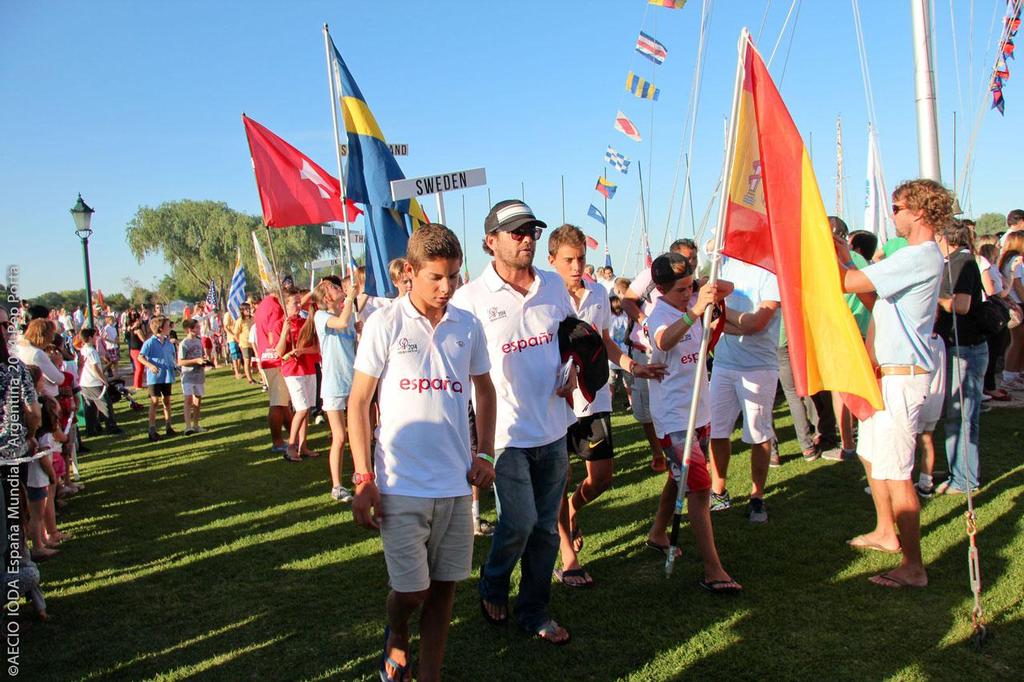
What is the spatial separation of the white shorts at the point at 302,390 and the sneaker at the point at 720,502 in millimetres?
4908

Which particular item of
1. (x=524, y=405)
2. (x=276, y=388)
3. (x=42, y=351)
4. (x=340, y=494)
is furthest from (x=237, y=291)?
(x=524, y=405)

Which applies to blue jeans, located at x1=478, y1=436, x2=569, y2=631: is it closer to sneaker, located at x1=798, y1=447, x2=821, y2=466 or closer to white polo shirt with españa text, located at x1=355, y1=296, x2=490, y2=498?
white polo shirt with españa text, located at x1=355, y1=296, x2=490, y2=498

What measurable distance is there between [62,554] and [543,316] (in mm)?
4787

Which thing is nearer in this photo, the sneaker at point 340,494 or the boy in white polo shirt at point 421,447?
the boy in white polo shirt at point 421,447

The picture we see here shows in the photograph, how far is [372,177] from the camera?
304 inches

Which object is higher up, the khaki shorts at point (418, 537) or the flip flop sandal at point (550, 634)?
the khaki shorts at point (418, 537)

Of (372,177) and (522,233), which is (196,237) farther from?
(522,233)

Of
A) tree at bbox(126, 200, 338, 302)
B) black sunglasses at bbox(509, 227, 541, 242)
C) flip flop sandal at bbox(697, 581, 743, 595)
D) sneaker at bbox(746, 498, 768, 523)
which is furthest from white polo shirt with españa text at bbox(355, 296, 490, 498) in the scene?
tree at bbox(126, 200, 338, 302)

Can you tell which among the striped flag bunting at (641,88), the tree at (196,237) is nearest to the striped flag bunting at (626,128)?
the striped flag bunting at (641,88)

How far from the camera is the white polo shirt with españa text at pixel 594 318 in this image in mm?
4621

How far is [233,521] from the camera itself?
6.61 metres

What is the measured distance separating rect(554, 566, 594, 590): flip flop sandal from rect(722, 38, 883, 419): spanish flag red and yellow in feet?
5.66

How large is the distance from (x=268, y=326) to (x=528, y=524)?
6756mm

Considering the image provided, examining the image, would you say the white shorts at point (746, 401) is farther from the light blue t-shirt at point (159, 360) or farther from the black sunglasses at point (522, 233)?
the light blue t-shirt at point (159, 360)
